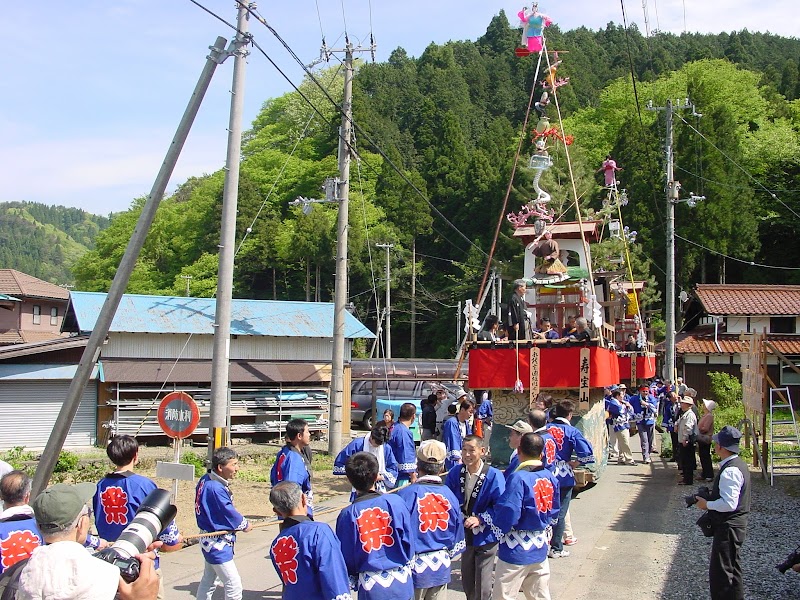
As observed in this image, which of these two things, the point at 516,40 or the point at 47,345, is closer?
the point at 47,345

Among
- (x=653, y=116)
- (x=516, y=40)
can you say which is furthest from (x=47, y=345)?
(x=516, y=40)

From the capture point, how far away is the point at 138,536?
145 inches

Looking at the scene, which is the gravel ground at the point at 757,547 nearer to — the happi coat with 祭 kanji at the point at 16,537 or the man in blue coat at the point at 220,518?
the man in blue coat at the point at 220,518

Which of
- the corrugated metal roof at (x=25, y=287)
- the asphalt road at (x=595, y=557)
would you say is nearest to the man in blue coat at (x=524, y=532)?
the asphalt road at (x=595, y=557)

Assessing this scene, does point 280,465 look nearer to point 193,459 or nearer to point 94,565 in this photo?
point 94,565

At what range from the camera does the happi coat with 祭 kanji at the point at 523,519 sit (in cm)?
629

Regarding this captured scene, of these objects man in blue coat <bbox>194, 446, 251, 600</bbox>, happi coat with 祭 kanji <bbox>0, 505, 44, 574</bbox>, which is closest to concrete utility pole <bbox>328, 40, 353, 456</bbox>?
man in blue coat <bbox>194, 446, 251, 600</bbox>

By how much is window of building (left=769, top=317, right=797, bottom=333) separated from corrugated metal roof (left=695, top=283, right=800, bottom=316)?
0.67 meters

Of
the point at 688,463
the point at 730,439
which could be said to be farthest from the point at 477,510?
the point at 688,463

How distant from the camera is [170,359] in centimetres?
2264

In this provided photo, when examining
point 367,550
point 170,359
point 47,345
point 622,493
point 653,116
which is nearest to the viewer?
point 367,550

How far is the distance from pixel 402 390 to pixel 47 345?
47.6 feet

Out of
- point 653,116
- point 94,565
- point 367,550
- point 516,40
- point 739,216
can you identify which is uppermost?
point 516,40

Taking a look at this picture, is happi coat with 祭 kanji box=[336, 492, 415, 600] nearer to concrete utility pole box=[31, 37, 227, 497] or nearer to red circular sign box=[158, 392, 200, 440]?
concrete utility pole box=[31, 37, 227, 497]
